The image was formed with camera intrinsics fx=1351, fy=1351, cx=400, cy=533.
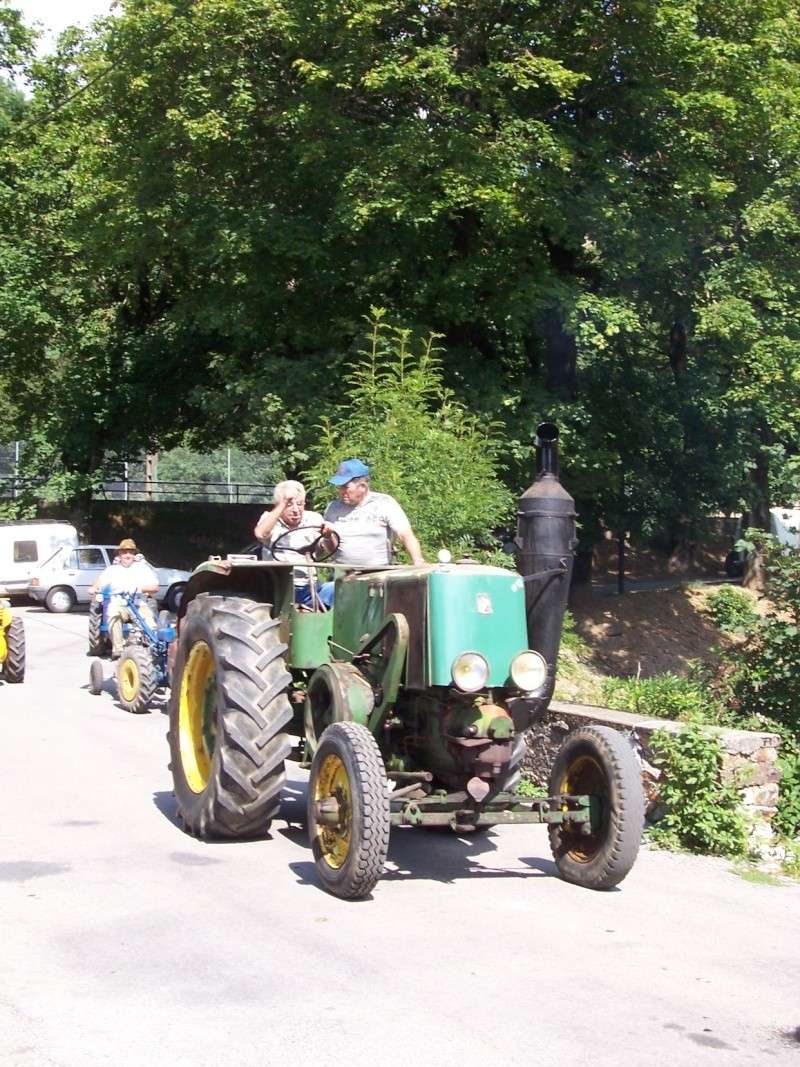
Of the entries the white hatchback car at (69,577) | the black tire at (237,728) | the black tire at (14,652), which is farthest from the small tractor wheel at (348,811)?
the white hatchback car at (69,577)

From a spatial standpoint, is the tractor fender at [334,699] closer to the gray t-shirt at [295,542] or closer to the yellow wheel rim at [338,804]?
the yellow wheel rim at [338,804]

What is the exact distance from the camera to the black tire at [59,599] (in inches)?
1240

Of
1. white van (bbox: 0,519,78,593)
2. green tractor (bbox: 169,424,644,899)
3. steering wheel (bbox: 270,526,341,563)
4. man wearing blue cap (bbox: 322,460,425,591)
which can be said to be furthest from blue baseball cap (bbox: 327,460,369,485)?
white van (bbox: 0,519,78,593)

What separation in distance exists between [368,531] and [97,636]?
10511 mm

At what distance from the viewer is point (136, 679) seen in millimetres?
14406

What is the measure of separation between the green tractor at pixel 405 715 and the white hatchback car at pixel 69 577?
2335 centimetres

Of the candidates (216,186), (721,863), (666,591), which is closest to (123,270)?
(216,186)

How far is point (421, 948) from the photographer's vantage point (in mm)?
6164

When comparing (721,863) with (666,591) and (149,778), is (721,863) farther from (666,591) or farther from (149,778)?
(666,591)

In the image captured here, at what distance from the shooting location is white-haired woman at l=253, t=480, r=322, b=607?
8914 millimetres

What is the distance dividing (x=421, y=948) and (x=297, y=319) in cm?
1843

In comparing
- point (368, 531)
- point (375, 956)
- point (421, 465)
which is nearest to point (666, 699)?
point (368, 531)

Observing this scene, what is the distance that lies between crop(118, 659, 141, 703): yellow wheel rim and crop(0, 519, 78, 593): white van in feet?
59.2

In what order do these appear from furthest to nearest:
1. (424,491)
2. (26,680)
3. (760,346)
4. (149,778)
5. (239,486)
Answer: (239,486)
(760,346)
(26,680)
(424,491)
(149,778)
